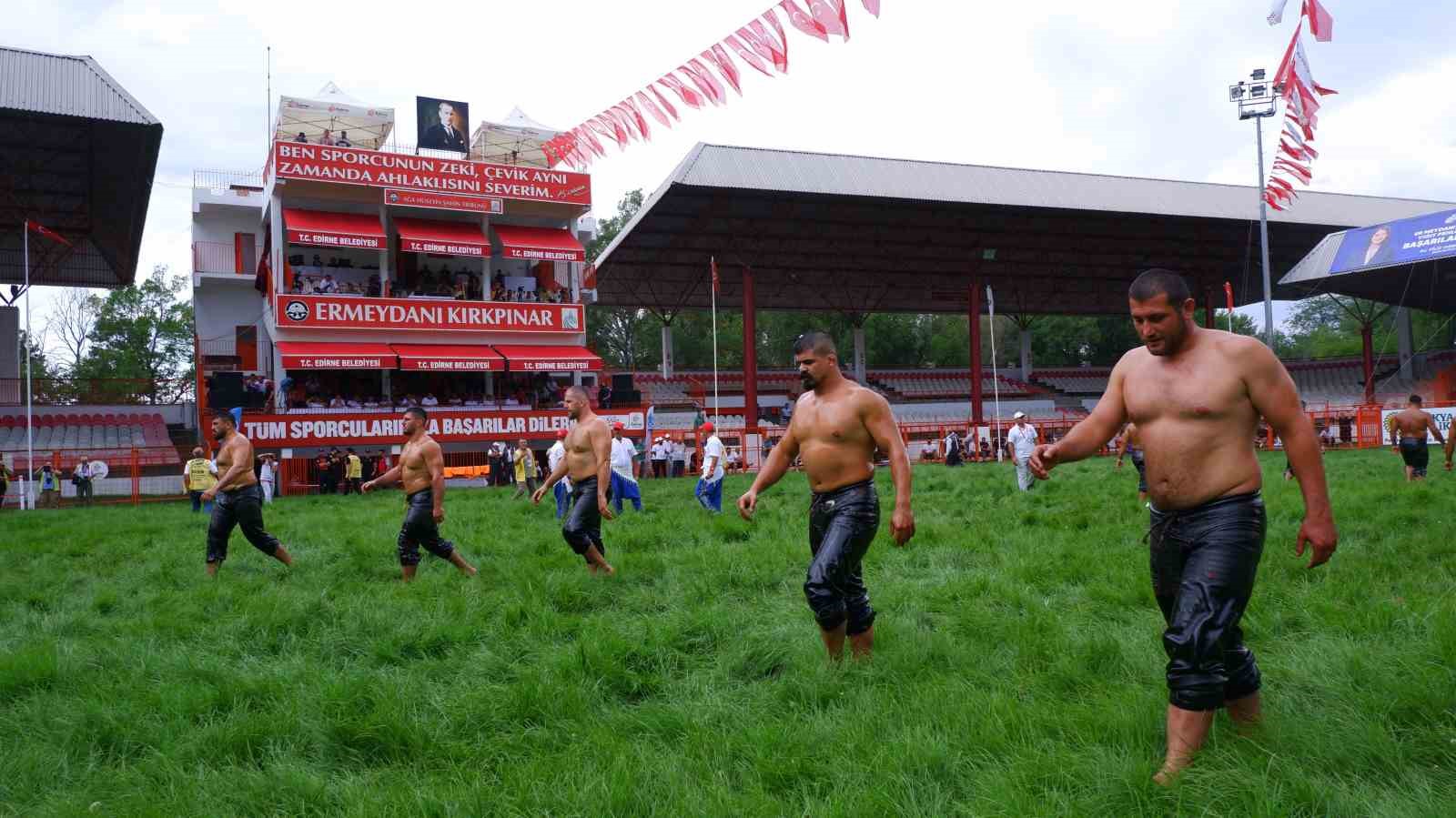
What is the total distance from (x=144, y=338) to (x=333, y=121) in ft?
117

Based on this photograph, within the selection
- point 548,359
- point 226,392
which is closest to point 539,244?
point 548,359

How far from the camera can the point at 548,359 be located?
30.5m

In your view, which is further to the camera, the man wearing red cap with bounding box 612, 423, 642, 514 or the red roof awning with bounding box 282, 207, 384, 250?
the red roof awning with bounding box 282, 207, 384, 250

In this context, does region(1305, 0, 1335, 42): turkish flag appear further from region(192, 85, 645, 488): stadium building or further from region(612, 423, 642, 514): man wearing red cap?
region(192, 85, 645, 488): stadium building

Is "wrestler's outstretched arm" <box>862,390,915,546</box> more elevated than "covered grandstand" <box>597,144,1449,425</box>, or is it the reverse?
"covered grandstand" <box>597,144,1449,425</box>

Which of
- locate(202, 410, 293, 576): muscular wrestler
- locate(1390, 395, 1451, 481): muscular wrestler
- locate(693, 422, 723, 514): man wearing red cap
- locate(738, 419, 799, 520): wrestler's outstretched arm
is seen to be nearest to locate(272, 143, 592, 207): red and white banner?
locate(693, 422, 723, 514): man wearing red cap

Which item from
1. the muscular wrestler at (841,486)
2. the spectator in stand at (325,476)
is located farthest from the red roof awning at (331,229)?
the muscular wrestler at (841,486)

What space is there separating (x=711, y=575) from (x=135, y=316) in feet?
211

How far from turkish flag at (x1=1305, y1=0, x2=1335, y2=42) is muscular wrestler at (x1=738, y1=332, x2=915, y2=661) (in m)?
4.14

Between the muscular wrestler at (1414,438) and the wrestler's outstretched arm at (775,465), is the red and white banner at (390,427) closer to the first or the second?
the muscular wrestler at (1414,438)

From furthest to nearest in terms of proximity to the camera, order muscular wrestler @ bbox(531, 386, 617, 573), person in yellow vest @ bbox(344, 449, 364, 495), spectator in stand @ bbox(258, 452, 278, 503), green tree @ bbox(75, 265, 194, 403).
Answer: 1. green tree @ bbox(75, 265, 194, 403)
2. person in yellow vest @ bbox(344, 449, 364, 495)
3. spectator in stand @ bbox(258, 452, 278, 503)
4. muscular wrestler @ bbox(531, 386, 617, 573)

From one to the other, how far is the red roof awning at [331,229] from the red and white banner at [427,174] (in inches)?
46.2

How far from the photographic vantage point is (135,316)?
195 feet

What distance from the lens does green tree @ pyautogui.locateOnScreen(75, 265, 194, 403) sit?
5658 cm
